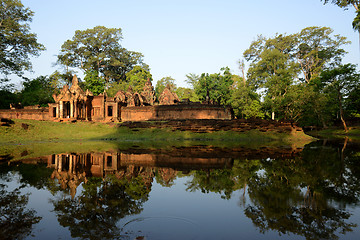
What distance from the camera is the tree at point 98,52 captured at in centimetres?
6950

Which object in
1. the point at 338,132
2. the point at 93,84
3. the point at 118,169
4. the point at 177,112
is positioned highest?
the point at 93,84

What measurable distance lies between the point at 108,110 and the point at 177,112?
1224 cm

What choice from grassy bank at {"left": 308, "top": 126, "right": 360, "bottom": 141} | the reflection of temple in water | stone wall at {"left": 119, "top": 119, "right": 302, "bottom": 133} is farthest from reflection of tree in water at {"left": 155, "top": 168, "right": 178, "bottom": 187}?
grassy bank at {"left": 308, "top": 126, "right": 360, "bottom": 141}

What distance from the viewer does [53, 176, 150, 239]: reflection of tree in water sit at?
12.2 feet

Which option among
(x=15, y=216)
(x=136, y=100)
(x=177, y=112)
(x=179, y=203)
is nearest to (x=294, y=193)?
(x=179, y=203)

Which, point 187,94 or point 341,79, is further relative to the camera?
point 187,94

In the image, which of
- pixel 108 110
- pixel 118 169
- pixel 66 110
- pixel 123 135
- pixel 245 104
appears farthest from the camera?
pixel 245 104

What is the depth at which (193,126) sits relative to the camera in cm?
2734

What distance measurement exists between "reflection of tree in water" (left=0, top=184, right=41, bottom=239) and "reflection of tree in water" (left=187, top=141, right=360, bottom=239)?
3792 mm

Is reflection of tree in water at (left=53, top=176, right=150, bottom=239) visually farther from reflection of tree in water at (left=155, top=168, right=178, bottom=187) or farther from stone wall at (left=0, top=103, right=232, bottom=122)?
stone wall at (left=0, top=103, right=232, bottom=122)

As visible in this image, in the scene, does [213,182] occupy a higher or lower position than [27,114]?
lower

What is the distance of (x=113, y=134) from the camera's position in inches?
1011

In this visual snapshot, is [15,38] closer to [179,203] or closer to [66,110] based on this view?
[66,110]

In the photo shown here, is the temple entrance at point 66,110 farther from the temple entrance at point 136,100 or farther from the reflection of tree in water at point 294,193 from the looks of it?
the reflection of tree in water at point 294,193
